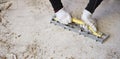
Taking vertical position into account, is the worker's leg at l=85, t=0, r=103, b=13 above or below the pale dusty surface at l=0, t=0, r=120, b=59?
above

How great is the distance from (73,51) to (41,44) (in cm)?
25

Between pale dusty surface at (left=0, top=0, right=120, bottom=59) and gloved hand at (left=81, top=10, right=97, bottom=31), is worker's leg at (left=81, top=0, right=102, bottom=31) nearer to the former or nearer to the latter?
gloved hand at (left=81, top=10, right=97, bottom=31)

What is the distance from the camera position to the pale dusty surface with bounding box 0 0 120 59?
5.10 ft

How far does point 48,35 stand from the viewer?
1.69 m

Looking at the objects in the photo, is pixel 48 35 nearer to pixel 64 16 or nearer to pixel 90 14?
pixel 64 16

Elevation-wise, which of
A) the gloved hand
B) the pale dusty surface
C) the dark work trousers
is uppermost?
the dark work trousers

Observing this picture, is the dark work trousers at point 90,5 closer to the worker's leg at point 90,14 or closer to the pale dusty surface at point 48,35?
the worker's leg at point 90,14

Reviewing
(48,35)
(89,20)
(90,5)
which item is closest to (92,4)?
(90,5)

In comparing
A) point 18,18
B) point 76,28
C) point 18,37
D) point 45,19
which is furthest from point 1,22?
point 76,28

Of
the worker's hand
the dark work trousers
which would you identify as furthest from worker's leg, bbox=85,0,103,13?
the worker's hand

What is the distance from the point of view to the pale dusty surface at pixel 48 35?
155 centimetres

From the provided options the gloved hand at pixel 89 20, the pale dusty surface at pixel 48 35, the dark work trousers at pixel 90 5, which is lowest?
the pale dusty surface at pixel 48 35

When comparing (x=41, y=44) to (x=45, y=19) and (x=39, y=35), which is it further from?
(x=45, y=19)

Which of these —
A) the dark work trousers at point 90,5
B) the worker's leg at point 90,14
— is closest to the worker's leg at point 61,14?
the dark work trousers at point 90,5
